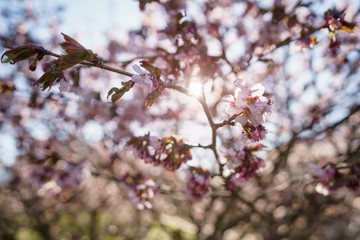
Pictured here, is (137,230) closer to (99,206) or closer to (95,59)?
(99,206)

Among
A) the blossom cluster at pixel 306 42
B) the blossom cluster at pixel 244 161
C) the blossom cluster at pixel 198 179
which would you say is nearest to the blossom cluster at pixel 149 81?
the blossom cluster at pixel 244 161

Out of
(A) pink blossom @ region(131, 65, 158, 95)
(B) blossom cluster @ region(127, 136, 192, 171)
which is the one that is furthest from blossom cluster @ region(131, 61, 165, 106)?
(B) blossom cluster @ region(127, 136, 192, 171)

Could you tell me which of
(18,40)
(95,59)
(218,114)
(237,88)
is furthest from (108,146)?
(18,40)

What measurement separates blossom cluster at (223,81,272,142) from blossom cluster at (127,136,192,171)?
2.30 feet

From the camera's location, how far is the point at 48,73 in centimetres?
121

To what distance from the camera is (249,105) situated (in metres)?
1.26

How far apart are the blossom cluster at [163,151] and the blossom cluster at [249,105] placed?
2.30ft

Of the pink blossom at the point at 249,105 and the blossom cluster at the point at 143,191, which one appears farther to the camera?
the blossom cluster at the point at 143,191

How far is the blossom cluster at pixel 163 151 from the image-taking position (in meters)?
1.92

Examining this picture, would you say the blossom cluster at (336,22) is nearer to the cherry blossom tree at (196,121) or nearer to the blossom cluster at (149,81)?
the cherry blossom tree at (196,121)

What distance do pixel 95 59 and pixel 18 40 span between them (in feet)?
19.1

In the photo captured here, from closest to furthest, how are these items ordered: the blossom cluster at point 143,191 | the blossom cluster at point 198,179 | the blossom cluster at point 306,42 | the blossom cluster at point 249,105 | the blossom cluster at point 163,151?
1. the blossom cluster at point 249,105
2. the blossom cluster at point 163,151
3. the blossom cluster at point 198,179
4. the blossom cluster at point 306,42
5. the blossom cluster at point 143,191

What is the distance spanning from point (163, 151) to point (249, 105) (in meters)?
0.91

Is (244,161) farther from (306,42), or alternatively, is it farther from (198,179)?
(306,42)
